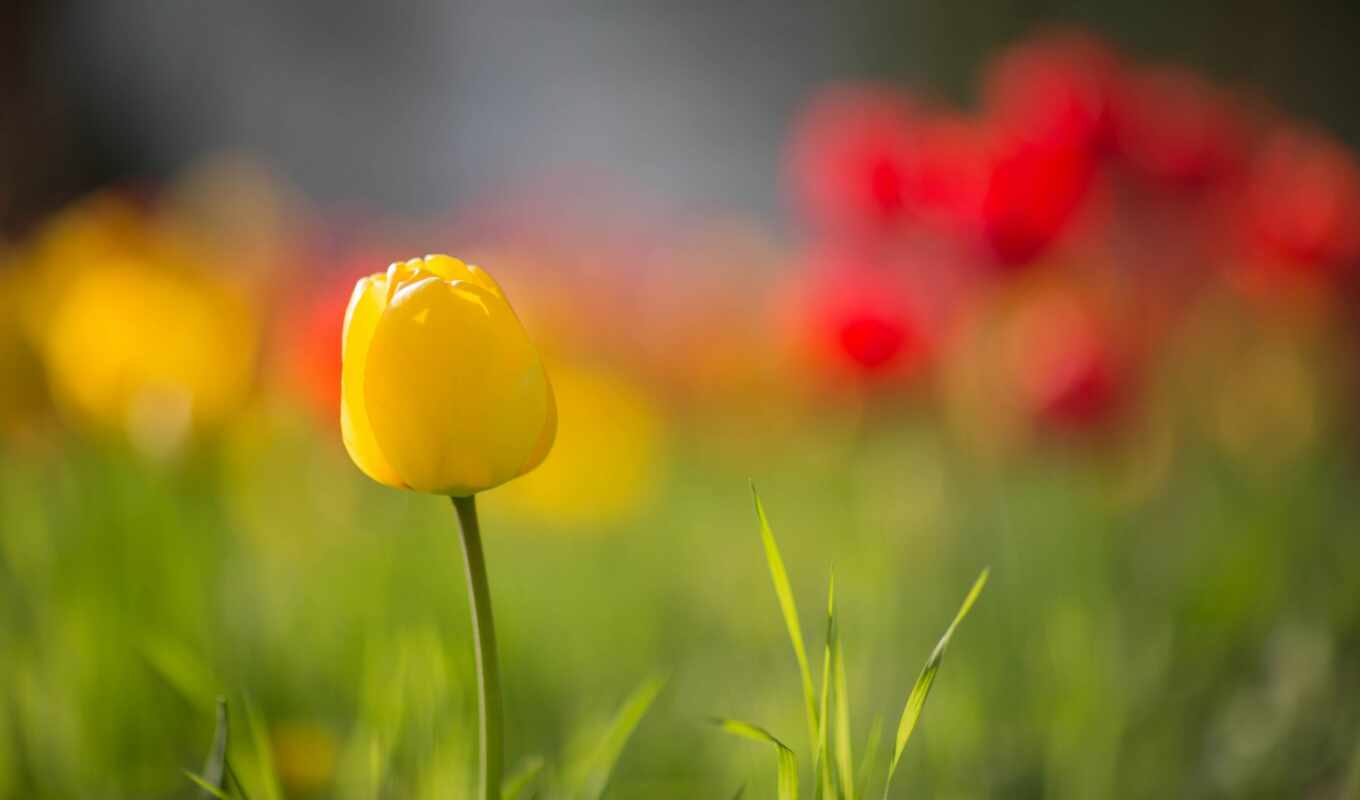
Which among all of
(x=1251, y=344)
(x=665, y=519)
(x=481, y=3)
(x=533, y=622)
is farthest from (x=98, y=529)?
(x=481, y=3)

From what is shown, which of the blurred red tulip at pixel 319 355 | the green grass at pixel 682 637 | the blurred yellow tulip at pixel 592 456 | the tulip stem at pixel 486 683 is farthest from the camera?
the blurred yellow tulip at pixel 592 456

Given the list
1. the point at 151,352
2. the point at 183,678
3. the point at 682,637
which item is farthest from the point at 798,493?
the point at 183,678

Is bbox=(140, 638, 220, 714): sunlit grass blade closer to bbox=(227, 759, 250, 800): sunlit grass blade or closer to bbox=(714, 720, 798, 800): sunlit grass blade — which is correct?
bbox=(227, 759, 250, 800): sunlit grass blade

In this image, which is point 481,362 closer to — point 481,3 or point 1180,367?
point 1180,367

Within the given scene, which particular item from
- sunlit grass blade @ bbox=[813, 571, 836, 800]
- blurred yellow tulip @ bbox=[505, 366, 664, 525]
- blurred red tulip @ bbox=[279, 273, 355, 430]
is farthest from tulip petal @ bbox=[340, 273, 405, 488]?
blurred yellow tulip @ bbox=[505, 366, 664, 525]

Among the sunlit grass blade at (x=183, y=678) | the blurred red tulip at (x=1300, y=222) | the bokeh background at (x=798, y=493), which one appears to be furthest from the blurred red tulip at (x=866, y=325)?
the sunlit grass blade at (x=183, y=678)

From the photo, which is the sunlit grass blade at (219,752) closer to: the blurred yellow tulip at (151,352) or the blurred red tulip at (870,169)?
the blurred yellow tulip at (151,352)

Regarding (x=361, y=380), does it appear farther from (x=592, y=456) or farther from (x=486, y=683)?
(x=592, y=456)
